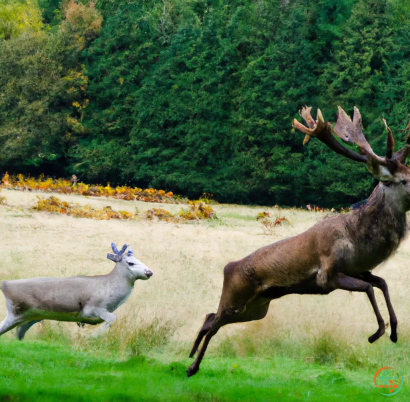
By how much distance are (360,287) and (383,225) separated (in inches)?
24.3

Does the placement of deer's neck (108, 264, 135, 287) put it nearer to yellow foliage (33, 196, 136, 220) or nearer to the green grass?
the green grass

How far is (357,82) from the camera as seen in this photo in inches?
1479

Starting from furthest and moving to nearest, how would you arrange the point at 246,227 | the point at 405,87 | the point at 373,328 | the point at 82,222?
the point at 405,87 → the point at 246,227 → the point at 82,222 → the point at 373,328

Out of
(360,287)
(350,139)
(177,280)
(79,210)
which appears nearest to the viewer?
(360,287)

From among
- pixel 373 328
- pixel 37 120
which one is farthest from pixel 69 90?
pixel 373 328

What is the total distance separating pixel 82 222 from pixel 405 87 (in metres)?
19.4

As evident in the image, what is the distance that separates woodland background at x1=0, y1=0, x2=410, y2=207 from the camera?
37.6m

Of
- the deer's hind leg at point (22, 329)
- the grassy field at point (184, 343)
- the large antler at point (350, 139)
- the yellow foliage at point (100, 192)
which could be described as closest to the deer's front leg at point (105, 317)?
the grassy field at point (184, 343)

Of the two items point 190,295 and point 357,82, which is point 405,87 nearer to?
point 357,82

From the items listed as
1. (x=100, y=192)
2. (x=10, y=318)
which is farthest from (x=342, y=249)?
(x=100, y=192)

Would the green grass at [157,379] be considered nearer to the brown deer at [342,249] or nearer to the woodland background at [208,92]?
the brown deer at [342,249]

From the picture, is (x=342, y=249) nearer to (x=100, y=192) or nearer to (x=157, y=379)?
(x=157, y=379)

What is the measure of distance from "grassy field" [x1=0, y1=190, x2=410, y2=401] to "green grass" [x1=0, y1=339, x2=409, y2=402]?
0.5 inches

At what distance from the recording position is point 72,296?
9.80 meters
